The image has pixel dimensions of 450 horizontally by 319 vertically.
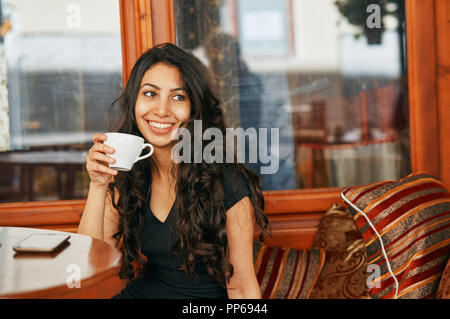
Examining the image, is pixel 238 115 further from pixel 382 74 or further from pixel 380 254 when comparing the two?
pixel 380 254

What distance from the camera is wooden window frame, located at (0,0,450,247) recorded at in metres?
1.95

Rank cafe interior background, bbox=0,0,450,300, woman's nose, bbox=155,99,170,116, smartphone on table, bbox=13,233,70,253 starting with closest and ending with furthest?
smartphone on table, bbox=13,233,70,253
woman's nose, bbox=155,99,170,116
cafe interior background, bbox=0,0,450,300

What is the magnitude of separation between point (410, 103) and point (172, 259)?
130cm

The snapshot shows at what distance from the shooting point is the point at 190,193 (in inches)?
55.0

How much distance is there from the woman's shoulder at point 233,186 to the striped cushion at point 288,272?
46 centimetres

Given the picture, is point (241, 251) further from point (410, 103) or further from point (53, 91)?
point (53, 91)

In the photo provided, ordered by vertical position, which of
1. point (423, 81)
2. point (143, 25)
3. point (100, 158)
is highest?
point (143, 25)

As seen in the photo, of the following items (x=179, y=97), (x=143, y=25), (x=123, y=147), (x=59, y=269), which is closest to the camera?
(x=59, y=269)

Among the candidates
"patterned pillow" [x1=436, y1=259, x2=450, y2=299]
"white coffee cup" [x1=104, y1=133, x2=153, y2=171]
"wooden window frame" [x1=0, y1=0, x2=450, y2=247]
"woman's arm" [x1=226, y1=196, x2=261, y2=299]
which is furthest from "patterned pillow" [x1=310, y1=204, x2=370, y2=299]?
"white coffee cup" [x1=104, y1=133, x2=153, y2=171]

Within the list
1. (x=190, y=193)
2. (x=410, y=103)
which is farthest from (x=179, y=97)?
(x=410, y=103)

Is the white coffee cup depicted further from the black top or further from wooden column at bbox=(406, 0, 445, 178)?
wooden column at bbox=(406, 0, 445, 178)

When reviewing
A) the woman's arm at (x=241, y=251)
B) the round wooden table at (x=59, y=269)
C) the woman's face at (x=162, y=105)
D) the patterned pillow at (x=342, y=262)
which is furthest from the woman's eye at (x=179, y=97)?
the patterned pillow at (x=342, y=262)

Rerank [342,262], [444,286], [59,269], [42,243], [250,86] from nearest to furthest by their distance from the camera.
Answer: [59,269], [42,243], [444,286], [342,262], [250,86]

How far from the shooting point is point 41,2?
2074 mm
